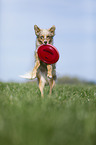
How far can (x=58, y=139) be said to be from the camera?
2514 mm

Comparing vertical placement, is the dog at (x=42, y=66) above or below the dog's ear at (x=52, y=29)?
below

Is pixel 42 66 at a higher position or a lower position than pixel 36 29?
lower

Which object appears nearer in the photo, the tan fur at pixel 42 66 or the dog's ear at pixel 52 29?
the tan fur at pixel 42 66

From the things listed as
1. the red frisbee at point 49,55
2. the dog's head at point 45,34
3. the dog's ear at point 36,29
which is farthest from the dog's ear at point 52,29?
the red frisbee at point 49,55

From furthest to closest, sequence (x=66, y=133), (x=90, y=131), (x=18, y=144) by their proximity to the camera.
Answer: (x=90, y=131)
(x=66, y=133)
(x=18, y=144)

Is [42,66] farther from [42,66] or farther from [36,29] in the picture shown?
[36,29]

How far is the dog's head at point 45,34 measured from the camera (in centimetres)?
551

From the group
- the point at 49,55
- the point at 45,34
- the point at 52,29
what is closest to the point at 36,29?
the point at 45,34

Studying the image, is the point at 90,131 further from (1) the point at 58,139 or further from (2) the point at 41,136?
(2) the point at 41,136

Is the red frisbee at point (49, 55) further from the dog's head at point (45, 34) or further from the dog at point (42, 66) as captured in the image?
the dog's head at point (45, 34)

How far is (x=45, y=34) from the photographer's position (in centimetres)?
550

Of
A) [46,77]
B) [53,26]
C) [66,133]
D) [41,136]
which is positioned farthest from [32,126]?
[53,26]

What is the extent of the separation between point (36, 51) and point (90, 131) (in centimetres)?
332

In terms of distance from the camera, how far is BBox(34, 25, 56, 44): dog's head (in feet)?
18.1
